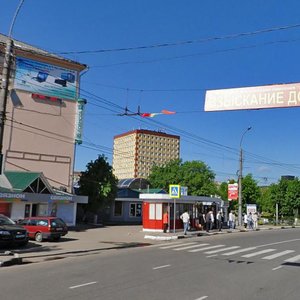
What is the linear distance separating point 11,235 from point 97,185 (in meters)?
24.5

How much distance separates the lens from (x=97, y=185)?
148 ft

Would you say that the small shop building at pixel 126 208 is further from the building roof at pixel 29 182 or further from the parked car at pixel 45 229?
the parked car at pixel 45 229

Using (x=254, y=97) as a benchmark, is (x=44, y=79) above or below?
above

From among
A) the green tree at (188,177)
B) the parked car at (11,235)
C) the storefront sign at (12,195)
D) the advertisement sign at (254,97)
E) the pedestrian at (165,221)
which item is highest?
the green tree at (188,177)

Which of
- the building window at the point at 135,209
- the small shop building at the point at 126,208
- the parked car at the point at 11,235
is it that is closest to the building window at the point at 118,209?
the small shop building at the point at 126,208

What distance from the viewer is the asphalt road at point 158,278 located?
9.68 metres

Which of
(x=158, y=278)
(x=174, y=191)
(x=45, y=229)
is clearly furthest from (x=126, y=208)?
(x=158, y=278)

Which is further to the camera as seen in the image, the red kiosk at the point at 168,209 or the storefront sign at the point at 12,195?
the red kiosk at the point at 168,209

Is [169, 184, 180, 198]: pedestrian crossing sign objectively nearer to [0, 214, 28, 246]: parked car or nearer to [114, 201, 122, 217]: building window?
[0, 214, 28, 246]: parked car

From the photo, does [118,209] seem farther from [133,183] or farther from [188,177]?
[188,177]

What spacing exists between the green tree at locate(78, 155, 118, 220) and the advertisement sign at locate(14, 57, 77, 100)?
7515mm

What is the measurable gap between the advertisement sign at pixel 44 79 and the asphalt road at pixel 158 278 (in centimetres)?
2708

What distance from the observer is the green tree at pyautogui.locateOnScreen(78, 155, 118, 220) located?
45156mm

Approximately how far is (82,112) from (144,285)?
34.0m
